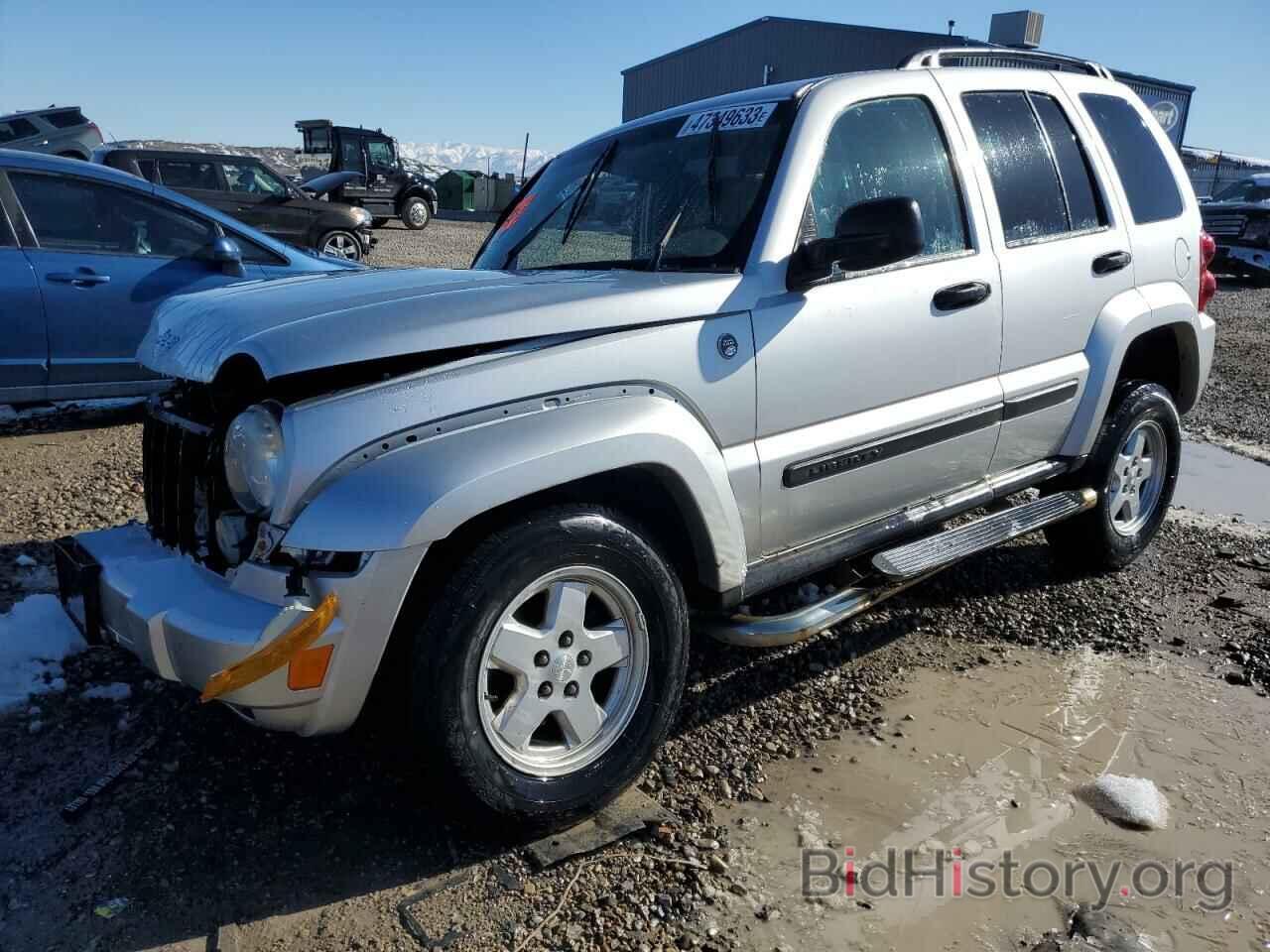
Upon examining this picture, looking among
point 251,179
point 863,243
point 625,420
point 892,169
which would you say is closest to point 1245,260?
point 251,179

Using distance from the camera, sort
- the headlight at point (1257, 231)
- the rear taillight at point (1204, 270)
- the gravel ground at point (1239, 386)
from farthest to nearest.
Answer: the headlight at point (1257, 231)
the gravel ground at point (1239, 386)
the rear taillight at point (1204, 270)

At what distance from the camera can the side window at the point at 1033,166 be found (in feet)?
11.8

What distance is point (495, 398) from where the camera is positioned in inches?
92.3

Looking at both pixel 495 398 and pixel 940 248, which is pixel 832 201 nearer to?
pixel 940 248

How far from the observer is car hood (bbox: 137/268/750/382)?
7.45ft

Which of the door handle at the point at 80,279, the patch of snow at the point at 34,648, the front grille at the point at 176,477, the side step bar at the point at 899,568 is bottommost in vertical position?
the patch of snow at the point at 34,648

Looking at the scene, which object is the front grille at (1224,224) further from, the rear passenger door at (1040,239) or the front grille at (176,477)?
the front grille at (176,477)

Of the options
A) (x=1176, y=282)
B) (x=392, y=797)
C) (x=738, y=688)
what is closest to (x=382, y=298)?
(x=392, y=797)

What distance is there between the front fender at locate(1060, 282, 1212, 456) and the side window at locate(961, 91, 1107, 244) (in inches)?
15.0

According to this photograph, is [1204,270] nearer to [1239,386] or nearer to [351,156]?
[1239,386]

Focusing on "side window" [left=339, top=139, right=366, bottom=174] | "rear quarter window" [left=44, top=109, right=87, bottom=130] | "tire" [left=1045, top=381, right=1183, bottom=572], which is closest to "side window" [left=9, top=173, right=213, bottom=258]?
"tire" [left=1045, top=381, right=1183, bottom=572]

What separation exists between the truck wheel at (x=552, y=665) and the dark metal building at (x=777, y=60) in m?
24.4

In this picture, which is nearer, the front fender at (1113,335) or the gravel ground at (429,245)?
the front fender at (1113,335)

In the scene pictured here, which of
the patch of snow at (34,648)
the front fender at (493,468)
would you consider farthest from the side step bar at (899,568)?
the patch of snow at (34,648)
